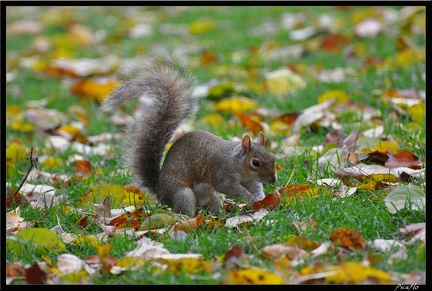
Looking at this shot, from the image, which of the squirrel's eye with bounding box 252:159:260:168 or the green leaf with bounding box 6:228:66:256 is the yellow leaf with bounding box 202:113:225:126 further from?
the green leaf with bounding box 6:228:66:256

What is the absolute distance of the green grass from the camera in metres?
2.77

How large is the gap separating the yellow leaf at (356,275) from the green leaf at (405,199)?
1.80ft

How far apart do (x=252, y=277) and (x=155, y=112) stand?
1336 mm

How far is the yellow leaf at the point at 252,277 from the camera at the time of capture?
7.84 ft

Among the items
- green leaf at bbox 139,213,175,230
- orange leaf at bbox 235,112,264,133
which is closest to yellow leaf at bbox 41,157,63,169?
orange leaf at bbox 235,112,264,133

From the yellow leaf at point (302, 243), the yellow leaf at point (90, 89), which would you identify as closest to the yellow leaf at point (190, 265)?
the yellow leaf at point (302, 243)

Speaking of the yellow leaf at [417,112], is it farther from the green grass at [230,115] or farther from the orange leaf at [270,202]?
the orange leaf at [270,202]

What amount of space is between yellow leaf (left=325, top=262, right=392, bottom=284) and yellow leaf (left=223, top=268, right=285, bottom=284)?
0.59ft

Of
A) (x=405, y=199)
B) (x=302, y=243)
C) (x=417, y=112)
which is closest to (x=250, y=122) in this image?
(x=417, y=112)

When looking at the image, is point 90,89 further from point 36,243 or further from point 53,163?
point 36,243

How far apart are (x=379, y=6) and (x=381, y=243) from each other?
17.8 ft

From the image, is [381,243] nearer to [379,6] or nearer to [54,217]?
[54,217]

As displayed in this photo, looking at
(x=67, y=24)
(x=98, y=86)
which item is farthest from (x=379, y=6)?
(x=67, y=24)

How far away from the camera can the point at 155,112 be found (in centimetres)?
354
